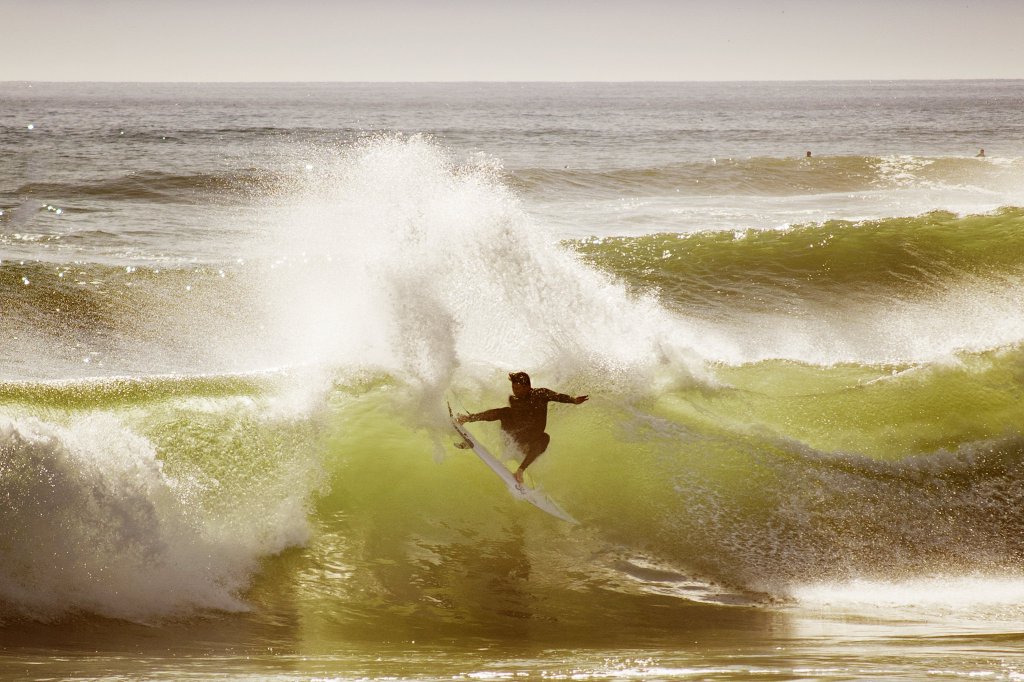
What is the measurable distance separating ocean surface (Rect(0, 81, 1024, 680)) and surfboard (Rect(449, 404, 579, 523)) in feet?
0.49

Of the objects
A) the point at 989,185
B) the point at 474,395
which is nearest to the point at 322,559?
the point at 474,395

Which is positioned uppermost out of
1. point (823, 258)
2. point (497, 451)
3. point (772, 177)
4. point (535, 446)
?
point (772, 177)

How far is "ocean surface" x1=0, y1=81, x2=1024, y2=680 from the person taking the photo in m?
5.34

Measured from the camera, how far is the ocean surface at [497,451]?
17.5 ft

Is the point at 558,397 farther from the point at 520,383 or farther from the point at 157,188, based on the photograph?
the point at 157,188

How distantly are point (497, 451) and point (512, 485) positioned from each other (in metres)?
0.64

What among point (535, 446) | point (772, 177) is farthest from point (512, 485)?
point (772, 177)

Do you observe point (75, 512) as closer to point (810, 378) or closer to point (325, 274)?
A: point (810, 378)

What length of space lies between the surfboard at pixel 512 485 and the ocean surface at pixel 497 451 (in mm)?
149

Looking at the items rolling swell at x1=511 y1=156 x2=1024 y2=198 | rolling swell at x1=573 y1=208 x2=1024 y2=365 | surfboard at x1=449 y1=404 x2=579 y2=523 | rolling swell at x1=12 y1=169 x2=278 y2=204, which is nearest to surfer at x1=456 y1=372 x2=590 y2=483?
surfboard at x1=449 y1=404 x2=579 y2=523

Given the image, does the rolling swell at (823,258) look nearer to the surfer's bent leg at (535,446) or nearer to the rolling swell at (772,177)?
the surfer's bent leg at (535,446)

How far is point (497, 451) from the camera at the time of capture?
7.98m

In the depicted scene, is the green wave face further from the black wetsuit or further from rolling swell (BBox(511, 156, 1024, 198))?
rolling swell (BBox(511, 156, 1024, 198))

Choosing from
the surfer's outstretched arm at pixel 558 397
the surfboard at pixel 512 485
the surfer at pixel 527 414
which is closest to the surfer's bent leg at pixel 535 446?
the surfer at pixel 527 414
